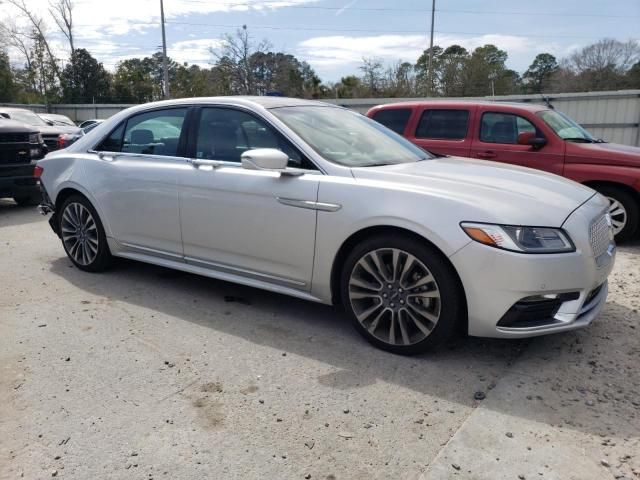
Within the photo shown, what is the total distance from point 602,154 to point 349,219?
458 centimetres

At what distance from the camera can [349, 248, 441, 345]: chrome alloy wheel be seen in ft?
10.5

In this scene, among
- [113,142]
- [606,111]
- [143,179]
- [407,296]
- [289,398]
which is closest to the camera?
[289,398]

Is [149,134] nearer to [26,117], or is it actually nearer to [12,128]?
[12,128]

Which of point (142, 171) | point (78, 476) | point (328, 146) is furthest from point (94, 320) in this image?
point (328, 146)

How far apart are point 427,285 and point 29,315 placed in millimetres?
3091

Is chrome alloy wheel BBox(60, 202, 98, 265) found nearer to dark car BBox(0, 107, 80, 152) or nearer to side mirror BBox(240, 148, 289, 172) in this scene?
side mirror BBox(240, 148, 289, 172)

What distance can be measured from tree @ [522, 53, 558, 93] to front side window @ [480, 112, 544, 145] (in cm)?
4693

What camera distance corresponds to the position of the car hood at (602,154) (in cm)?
628

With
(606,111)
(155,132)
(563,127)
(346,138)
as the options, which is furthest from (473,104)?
(606,111)

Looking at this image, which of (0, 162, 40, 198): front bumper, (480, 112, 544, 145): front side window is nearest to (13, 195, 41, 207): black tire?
(0, 162, 40, 198): front bumper

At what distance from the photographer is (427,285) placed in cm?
318

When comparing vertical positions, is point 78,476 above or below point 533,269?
below

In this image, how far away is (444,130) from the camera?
7.34 m

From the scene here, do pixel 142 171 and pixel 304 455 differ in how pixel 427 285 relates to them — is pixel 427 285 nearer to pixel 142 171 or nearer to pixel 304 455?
pixel 304 455
